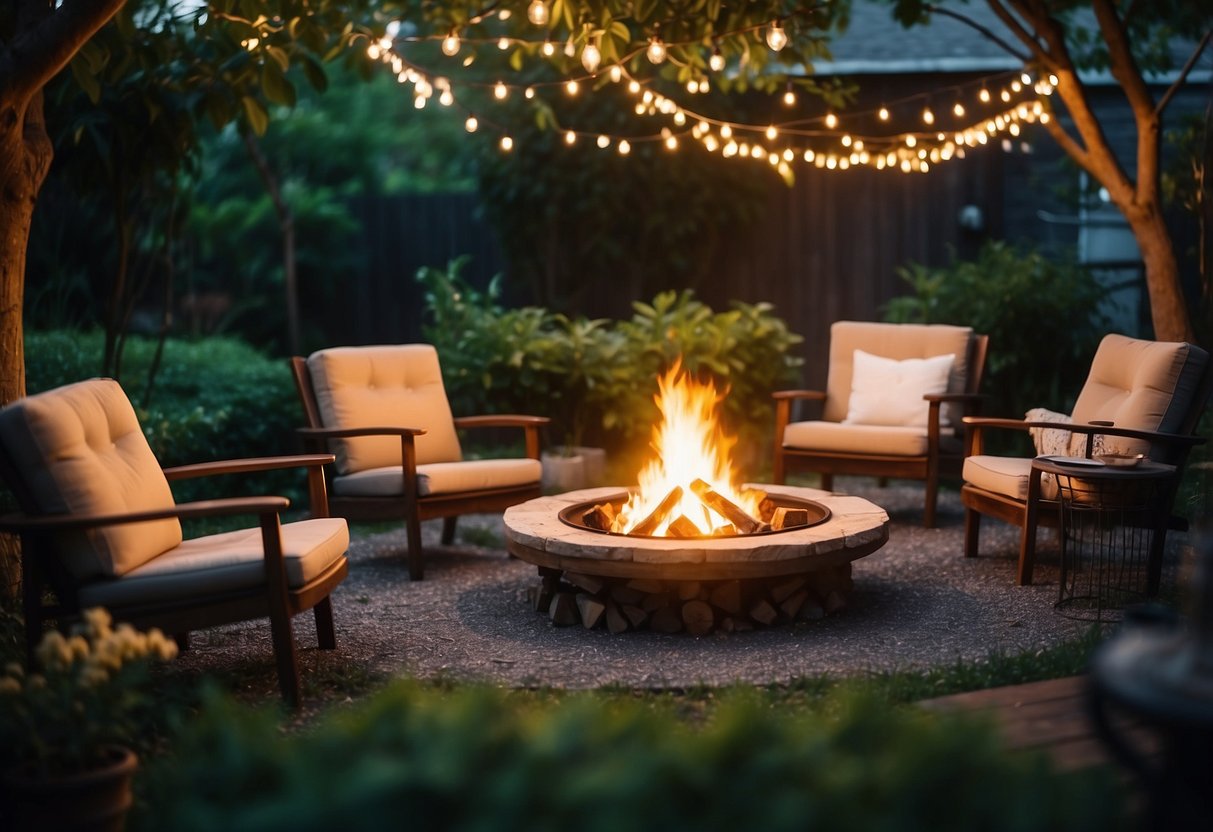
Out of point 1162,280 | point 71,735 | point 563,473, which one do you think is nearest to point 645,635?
point 71,735

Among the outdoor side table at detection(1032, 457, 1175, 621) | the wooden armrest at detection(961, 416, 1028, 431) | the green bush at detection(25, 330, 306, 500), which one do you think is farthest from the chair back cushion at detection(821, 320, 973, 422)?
the green bush at detection(25, 330, 306, 500)

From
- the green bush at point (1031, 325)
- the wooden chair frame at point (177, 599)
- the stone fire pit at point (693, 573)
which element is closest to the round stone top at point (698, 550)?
the stone fire pit at point (693, 573)

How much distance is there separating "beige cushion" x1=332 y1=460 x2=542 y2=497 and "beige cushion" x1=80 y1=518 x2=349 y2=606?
1400 millimetres

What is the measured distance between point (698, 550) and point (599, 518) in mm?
848

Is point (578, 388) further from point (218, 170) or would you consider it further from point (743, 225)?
point (218, 170)

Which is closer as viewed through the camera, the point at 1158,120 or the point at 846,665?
the point at 846,665

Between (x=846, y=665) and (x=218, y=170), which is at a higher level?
(x=218, y=170)

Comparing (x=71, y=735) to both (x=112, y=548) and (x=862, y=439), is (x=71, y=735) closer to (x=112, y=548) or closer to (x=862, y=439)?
(x=112, y=548)

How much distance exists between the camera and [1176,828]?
1.93 meters

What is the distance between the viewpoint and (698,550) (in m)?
4.02

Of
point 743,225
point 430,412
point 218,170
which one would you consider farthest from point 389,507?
point 218,170

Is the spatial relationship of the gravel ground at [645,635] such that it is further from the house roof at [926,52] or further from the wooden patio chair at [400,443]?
the house roof at [926,52]

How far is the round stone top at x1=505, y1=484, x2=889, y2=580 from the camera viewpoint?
4.03 m

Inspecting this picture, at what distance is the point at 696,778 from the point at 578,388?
221 inches
